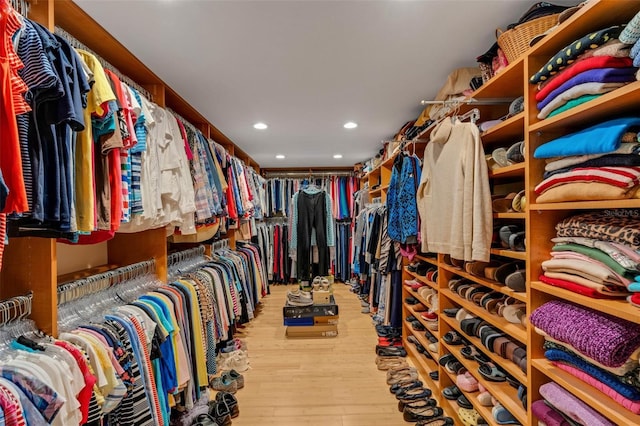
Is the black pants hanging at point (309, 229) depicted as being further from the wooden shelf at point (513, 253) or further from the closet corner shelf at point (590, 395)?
the closet corner shelf at point (590, 395)

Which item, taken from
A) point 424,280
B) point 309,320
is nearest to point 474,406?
point 424,280

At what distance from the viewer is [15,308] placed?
1213 mm

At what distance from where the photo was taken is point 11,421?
921mm

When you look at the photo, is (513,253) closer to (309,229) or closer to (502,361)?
(502,361)

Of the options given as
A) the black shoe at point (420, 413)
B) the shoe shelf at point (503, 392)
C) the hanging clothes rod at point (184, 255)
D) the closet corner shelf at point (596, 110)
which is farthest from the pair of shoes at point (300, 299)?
the closet corner shelf at point (596, 110)

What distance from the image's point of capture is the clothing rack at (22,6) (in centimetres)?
119

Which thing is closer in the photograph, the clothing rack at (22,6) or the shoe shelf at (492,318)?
the clothing rack at (22,6)

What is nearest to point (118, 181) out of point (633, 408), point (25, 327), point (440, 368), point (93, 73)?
point (93, 73)

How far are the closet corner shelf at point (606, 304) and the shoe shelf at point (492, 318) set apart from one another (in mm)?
264

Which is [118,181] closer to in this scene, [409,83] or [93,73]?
[93,73]

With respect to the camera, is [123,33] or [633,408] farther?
[123,33]

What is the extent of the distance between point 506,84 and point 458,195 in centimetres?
56

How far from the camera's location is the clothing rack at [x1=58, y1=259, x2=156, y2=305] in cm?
154

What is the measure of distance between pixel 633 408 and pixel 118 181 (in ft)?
6.13
